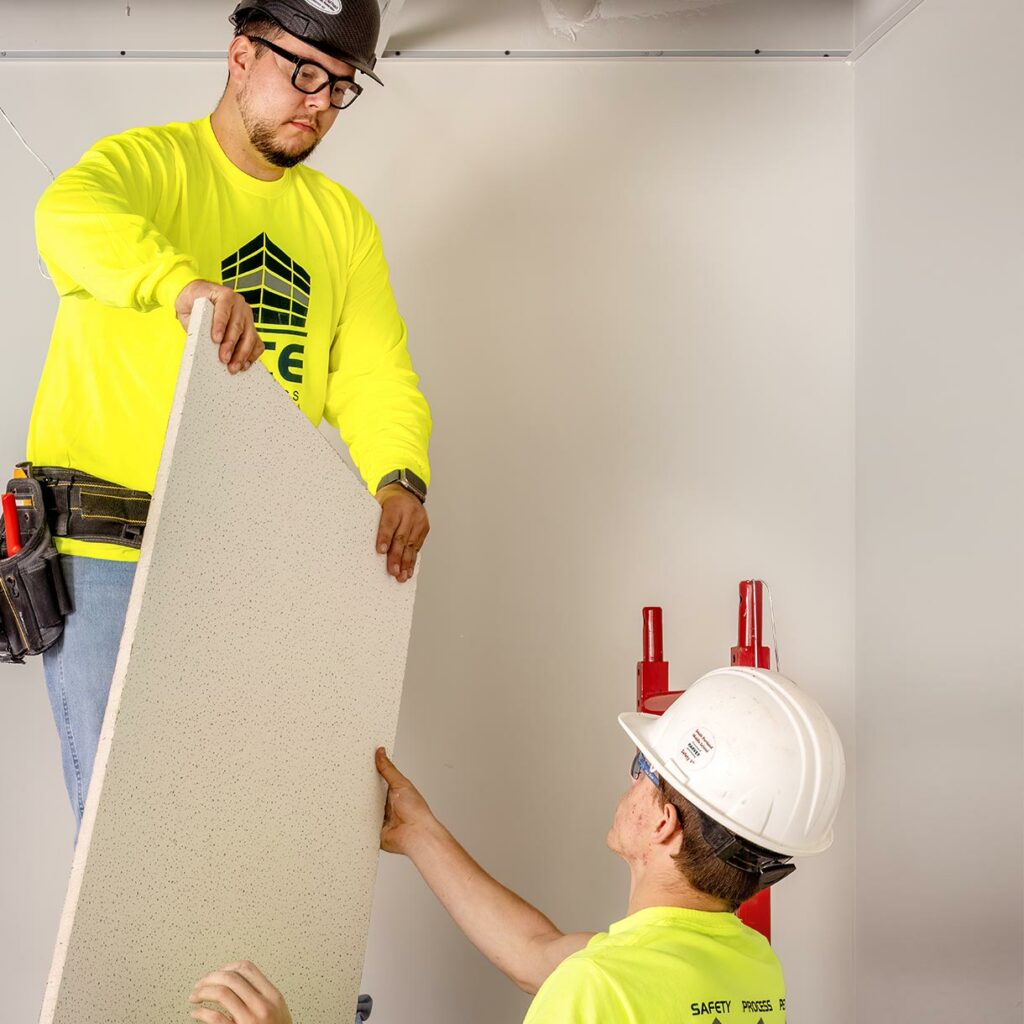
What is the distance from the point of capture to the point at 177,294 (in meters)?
1.44

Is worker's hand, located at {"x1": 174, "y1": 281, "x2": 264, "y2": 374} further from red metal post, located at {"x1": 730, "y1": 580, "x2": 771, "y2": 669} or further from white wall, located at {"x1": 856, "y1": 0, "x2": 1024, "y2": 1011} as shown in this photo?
white wall, located at {"x1": 856, "y1": 0, "x2": 1024, "y2": 1011}

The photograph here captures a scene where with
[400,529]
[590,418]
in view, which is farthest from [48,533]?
[590,418]

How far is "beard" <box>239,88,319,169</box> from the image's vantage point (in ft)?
6.48

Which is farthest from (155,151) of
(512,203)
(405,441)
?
(512,203)

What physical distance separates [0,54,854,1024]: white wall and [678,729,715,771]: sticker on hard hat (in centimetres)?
143

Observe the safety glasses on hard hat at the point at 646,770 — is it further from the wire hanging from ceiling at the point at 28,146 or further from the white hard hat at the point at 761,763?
the wire hanging from ceiling at the point at 28,146

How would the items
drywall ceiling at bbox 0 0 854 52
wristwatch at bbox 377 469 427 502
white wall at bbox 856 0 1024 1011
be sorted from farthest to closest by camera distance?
drywall ceiling at bbox 0 0 854 52
white wall at bbox 856 0 1024 1011
wristwatch at bbox 377 469 427 502

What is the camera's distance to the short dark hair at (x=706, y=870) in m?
1.48

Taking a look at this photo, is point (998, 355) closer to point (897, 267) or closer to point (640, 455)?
point (897, 267)

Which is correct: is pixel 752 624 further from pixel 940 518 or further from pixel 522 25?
pixel 522 25

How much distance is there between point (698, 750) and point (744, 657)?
84cm

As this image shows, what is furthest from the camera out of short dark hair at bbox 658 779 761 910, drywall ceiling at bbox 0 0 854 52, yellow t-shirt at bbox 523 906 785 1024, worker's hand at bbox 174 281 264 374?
drywall ceiling at bbox 0 0 854 52

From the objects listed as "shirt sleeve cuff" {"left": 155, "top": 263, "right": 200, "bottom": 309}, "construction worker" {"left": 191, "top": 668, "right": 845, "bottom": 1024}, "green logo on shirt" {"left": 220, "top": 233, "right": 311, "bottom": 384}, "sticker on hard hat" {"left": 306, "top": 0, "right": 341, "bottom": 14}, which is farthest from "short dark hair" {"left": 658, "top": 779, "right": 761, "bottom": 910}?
"sticker on hard hat" {"left": 306, "top": 0, "right": 341, "bottom": 14}

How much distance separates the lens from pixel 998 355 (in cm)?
229
